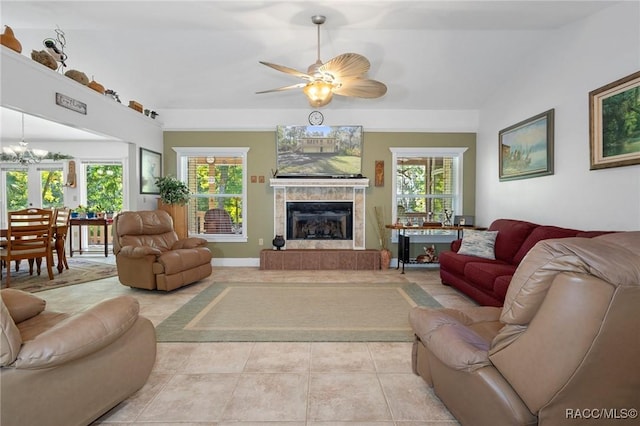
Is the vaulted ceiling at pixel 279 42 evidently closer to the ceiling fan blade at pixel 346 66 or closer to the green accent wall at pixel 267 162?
the green accent wall at pixel 267 162

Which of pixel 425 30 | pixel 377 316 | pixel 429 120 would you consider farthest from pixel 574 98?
pixel 377 316

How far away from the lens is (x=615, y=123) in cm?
302

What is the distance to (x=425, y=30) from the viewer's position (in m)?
4.14

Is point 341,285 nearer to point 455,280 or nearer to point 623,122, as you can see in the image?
point 455,280

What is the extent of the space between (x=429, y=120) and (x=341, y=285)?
355 centimetres

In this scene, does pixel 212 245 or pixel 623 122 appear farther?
pixel 212 245

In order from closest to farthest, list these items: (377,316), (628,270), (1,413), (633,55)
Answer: (628,270)
(1,413)
(633,55)
(377,316)

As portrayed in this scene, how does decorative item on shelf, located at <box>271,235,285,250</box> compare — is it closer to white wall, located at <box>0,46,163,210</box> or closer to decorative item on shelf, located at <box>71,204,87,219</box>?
white wall, located at <box>0,46,163,210</box>

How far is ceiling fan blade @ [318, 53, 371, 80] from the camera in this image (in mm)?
2967

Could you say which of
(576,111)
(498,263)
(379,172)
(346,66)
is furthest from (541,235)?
(379,172)

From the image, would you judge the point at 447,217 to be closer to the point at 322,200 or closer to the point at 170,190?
the point at 322,200

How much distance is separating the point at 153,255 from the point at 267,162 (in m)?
2.70

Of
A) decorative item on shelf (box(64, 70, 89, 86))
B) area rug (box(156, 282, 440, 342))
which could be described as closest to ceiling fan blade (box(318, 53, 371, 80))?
area rug (box(156, 282, 440, 342))

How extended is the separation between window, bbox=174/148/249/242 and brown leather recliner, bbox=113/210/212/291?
1334mm
